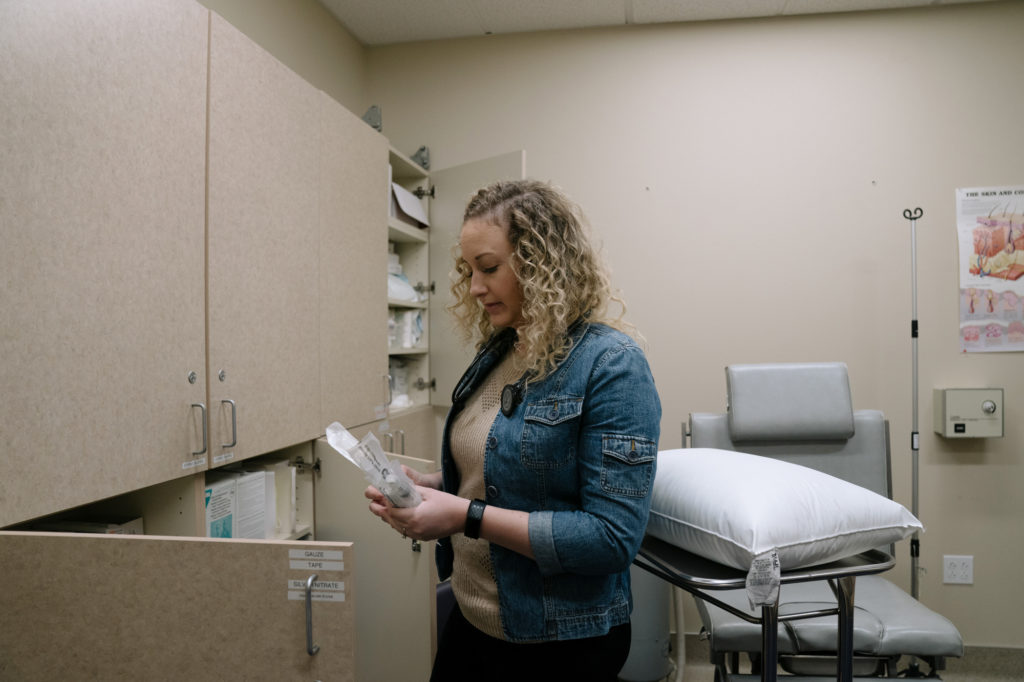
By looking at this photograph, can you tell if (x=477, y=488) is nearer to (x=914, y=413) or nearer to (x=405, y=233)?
(x=405, y=233)

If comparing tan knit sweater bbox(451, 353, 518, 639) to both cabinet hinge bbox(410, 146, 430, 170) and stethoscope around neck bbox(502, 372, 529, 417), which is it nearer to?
stethoscope around neck bbox(502, 372, 529, 417)

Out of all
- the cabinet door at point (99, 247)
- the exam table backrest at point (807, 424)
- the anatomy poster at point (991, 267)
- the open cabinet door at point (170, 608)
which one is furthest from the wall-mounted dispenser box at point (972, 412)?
the cabinet door at point (99, 247)

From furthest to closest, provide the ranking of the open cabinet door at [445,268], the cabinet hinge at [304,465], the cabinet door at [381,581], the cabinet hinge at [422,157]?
the cabinet hinge at [422,157] → the open cabinet door at [445,268] → the cabinet hinge at [304,465] → the cabinet door at [381,581]

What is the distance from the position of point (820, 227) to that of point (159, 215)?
7.96ft

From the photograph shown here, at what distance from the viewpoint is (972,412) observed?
2418mm

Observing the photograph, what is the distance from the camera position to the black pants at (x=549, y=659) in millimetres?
952

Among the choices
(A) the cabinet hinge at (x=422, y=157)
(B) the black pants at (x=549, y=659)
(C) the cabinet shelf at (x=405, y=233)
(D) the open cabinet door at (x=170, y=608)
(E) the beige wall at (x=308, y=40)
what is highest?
(E) the beige wall at (x=308, y=40)

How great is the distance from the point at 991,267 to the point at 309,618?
2.82m

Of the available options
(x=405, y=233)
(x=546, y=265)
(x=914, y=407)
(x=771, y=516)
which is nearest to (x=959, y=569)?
(x=914, y=407)

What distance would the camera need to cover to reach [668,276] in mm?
2701

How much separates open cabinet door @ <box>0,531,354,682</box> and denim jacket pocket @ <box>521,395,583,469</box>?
0.97 ft

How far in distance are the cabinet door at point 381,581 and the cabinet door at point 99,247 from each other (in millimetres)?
602

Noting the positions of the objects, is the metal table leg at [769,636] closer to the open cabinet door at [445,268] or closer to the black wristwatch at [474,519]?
the black wristwatch at [474,519]

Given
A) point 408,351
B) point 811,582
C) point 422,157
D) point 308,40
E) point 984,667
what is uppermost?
point 308,40
